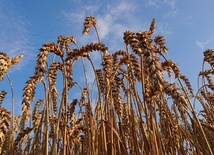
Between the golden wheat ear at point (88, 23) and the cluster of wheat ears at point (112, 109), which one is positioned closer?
the cluster of wheat ears at point (112, 109)

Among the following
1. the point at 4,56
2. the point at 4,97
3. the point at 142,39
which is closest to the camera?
the point at 142,39

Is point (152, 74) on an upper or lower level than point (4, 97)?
lower

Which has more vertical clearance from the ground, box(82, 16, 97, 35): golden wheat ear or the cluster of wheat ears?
box(82, 16, 97, 35): golden wheat ear

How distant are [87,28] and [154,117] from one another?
1.86 metres

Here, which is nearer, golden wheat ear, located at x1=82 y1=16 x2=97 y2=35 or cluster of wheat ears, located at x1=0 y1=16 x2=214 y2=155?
cluster of wheat ears, located at x1=0 y1=16 x2=214 y2=155

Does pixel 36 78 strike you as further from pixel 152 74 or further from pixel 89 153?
pixel 152 74

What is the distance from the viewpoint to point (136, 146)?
A: 2.52 m

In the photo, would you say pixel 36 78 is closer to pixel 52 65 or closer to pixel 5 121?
pixel 5 121

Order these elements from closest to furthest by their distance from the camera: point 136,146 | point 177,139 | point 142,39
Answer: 1. point 142,39
2. point 136,146
3. point 177,139

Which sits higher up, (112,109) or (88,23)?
(88,23)

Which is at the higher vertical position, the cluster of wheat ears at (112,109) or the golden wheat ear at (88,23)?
the golden wheat ear at (88,23)

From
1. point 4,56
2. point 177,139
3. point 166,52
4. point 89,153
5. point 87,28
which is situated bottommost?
point 89,153

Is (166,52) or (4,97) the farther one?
(166,52)

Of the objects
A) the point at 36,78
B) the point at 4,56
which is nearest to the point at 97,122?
the point at 36,78
